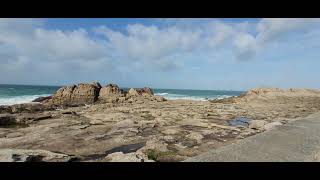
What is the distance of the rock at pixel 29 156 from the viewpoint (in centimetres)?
748

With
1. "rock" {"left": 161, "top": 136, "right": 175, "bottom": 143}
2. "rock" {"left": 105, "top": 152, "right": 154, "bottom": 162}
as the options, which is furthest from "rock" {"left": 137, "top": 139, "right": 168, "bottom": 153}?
"rock" {"left": 105, "top": 152, "right": 154, "bottom": 162}

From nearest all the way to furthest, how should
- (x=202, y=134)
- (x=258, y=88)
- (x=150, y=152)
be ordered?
(x=150, y=152) < (x=202, y=134) < (x=258, y=88)

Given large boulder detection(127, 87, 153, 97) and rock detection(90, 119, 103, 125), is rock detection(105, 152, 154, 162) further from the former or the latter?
large boulder detection(127, 87, 153, 97)

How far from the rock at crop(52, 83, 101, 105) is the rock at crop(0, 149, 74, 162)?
96.9 feet

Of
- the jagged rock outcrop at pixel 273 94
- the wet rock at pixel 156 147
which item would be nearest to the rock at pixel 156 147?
the wet rock at pixel 156 147

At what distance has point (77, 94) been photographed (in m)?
38.7

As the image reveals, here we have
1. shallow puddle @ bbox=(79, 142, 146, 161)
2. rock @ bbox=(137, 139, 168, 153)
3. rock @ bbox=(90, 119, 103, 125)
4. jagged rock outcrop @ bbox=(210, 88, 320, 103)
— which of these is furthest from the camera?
jagged rock outcrop @ bbox=(210, 88, 320, 103)

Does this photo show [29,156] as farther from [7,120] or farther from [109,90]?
[109,90]

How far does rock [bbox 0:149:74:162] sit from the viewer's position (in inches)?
294
